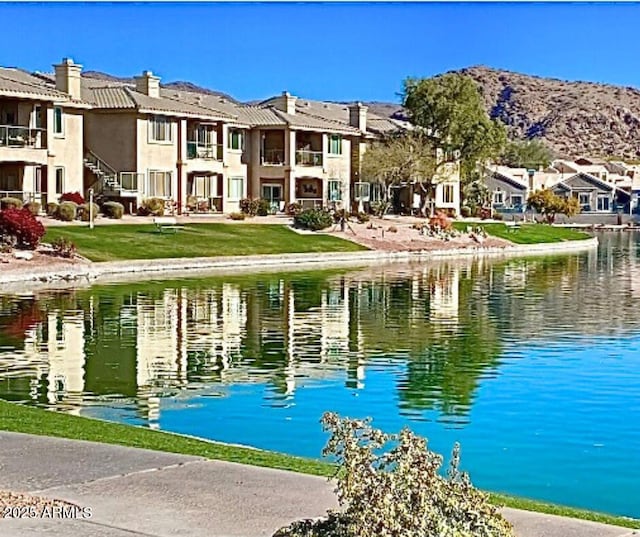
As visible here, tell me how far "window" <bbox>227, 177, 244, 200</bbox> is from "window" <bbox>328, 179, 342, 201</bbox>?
7.66 meters

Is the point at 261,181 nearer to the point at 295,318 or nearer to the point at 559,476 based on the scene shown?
the point at 295,318

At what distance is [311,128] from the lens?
84500 millimetres

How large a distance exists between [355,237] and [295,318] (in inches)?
1370

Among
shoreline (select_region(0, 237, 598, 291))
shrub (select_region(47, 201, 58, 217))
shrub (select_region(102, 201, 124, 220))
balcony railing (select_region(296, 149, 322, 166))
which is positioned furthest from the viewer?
balcony railing (select_region(296, 149, 322, 166))

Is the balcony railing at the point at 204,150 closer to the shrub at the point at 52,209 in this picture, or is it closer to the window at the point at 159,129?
the window at the point at 159,129

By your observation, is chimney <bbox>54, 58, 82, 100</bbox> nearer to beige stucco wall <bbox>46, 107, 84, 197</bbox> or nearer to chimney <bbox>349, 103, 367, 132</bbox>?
beige stucco wall <bbox>46, 107, 84, 197</bbox>

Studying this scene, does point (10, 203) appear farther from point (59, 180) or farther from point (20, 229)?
point (20, 229)

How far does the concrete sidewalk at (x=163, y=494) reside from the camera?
978 centimetres

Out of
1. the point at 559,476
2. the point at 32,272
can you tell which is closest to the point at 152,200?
the point at 32,272

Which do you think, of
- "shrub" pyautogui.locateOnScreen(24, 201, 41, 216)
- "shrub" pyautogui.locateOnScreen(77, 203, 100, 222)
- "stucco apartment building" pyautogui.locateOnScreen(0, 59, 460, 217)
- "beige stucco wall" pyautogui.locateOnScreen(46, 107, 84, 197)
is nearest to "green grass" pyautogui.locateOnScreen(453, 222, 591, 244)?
"stucco apartment building" pyautogui.locateOnScreen(0, 59, 460, 217)

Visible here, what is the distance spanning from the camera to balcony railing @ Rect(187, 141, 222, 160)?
76.1m

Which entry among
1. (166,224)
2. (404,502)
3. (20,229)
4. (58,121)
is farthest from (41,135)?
(404,502)

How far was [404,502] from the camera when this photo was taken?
777cm

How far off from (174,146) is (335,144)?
693 inches
